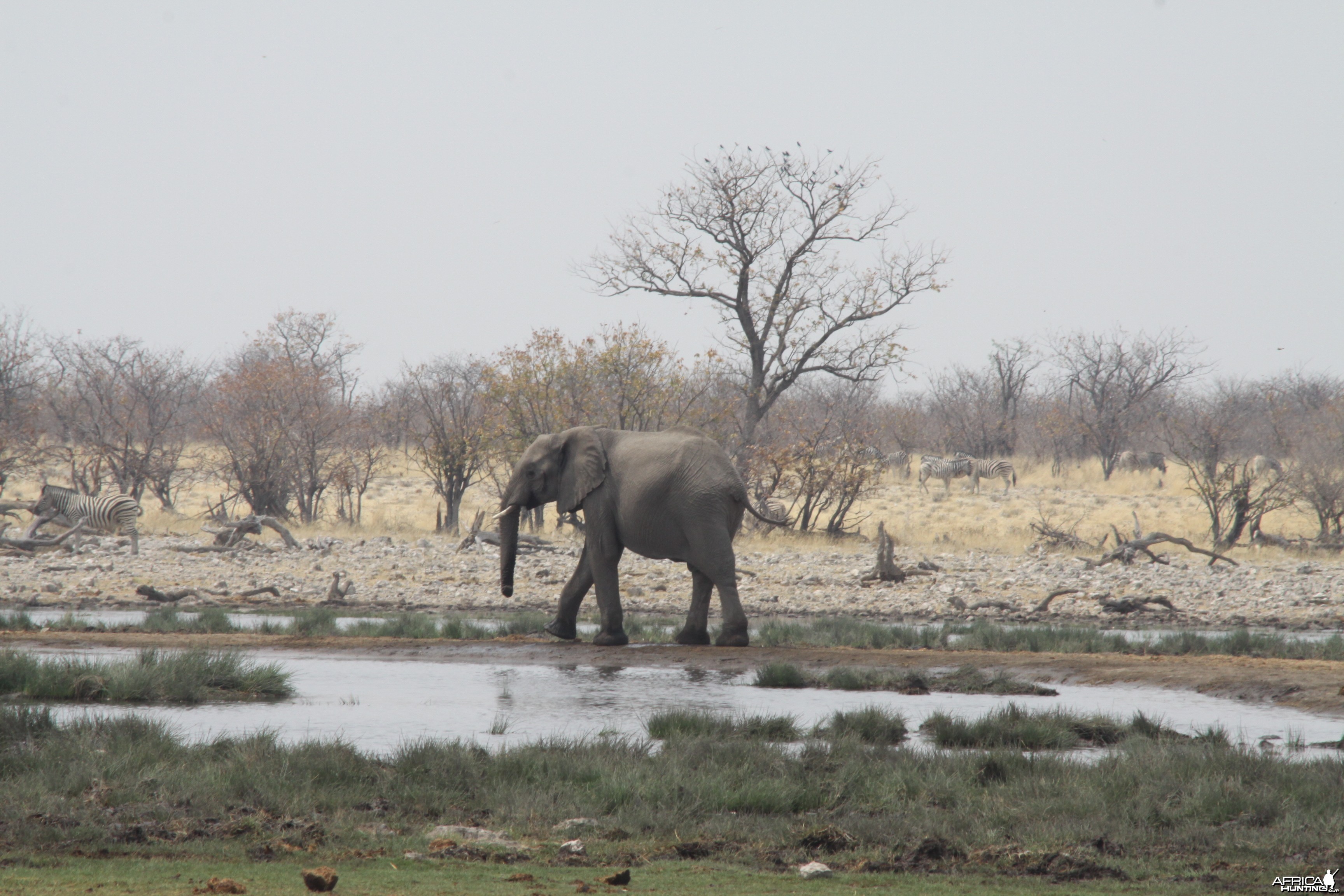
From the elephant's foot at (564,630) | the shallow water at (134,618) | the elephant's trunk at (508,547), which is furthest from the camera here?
the shallow water at (134,618)

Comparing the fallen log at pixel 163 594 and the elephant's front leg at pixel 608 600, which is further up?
the elephant's front leg at pixel 608 600

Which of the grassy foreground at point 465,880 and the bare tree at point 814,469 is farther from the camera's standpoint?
the bare tree at point 814,469

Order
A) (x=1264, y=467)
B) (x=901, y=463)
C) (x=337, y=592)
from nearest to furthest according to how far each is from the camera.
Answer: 1. (x=337, y=592)
2. (x=1264, y=467)
3. (x=901, y=463)

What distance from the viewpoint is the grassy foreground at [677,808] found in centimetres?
583

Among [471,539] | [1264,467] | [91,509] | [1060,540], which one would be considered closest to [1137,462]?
[1264,467]

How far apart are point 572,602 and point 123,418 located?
95.6 ft

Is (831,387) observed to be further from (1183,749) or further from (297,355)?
(1183,749)

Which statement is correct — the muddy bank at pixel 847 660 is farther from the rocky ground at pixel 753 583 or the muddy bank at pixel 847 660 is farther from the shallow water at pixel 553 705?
the rocky ground at pixel 753 583

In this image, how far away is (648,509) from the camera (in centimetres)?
1392

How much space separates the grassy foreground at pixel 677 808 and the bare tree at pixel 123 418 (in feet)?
95.2

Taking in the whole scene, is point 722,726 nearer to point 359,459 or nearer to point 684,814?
A: point 684,814

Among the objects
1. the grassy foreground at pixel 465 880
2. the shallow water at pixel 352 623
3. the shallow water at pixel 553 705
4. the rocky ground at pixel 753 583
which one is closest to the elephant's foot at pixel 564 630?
the shallow water at pixel 553 705

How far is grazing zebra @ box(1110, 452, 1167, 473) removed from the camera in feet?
159

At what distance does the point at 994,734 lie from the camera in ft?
28.9
